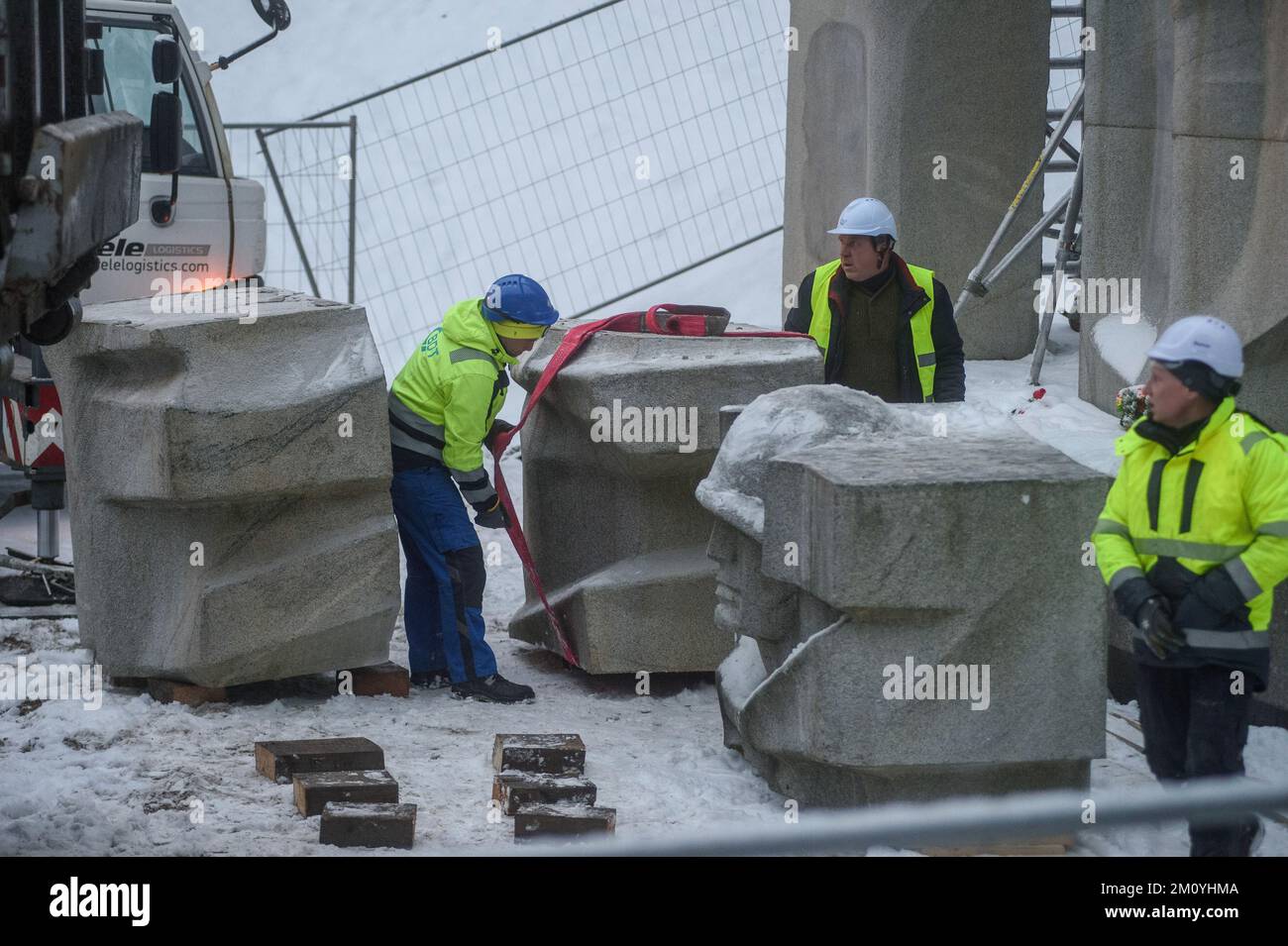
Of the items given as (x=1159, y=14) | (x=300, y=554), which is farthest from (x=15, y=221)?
(x=1159, y=14)

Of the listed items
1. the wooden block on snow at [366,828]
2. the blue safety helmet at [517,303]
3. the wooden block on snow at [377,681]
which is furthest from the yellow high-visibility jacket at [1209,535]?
the wooden block on snow at [377,681]

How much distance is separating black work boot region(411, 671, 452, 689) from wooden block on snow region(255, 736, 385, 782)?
1.41m

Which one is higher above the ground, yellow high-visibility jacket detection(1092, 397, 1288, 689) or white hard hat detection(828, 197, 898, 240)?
white hard hat detection(828, 197, 898, 240)

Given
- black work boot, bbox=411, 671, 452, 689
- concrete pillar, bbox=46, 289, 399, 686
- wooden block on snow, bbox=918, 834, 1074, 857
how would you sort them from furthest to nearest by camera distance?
black work boot, bbox=411, 671, 452, 689 < concrete pillar, bbox=46, 289, 399, 686 < wooden block on snow, bbox=918, 834, 1074, 857

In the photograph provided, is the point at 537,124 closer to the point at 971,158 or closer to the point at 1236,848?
the point at 971,158

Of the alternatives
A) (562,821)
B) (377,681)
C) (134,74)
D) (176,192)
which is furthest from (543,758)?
(134,74)

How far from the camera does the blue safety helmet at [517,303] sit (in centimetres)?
677

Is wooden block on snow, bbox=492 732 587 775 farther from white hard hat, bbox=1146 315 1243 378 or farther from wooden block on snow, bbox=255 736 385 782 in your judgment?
white hard hat, bbox=1146 315 1243 378

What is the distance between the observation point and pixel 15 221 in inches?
173

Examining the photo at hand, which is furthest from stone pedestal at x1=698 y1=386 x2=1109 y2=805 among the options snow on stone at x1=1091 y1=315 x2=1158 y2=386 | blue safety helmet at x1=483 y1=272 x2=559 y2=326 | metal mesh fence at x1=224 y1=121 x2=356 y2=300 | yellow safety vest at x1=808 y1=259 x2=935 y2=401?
metal mesh fence at x1=224 y1=121 x2=356 y2=300

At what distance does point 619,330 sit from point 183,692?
219 centimetres

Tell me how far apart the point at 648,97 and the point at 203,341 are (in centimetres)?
897

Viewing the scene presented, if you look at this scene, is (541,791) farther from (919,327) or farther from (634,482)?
(919,327)

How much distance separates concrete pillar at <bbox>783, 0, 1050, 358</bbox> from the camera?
11180mm
